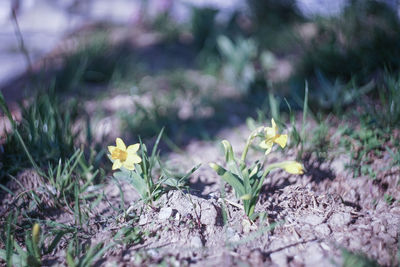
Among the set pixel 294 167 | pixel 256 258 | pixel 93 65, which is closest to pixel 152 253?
pixel 256 258

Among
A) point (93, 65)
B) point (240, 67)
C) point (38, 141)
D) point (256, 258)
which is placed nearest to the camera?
point (256, 258)

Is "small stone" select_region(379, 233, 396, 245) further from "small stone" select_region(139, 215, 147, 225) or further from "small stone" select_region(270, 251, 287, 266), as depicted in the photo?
"small stone" select_region(139, 215, 147, 225)

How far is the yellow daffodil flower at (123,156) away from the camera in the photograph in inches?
49.6

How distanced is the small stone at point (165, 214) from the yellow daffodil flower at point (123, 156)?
9.2 inches

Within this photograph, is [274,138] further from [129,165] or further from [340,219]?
[129,165]

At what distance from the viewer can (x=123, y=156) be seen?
129 cm

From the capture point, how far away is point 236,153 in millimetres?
1863

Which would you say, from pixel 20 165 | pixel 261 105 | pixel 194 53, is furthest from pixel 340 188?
pixel 194 53

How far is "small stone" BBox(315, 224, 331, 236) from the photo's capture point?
A: 126 centimetres

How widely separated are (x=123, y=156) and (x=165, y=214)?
0.31m

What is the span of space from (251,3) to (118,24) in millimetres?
1913

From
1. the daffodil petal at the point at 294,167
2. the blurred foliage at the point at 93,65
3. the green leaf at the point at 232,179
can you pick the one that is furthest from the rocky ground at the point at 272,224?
the blurred foliage at the point at 93,65

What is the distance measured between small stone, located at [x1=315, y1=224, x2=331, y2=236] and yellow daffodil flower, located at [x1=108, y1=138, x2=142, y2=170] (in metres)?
0.79

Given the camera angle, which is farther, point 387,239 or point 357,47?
point 357,47
